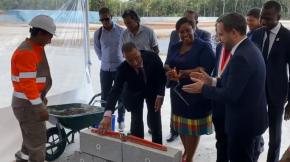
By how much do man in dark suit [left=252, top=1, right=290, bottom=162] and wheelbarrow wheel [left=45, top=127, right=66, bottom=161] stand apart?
6.57 ft

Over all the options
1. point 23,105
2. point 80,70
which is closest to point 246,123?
point 23,105

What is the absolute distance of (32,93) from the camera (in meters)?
2.57

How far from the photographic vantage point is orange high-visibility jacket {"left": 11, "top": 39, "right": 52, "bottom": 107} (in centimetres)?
253

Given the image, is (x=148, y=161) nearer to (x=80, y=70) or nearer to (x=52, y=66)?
(x=52, y=66)

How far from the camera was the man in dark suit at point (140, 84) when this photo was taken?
2.69 meters

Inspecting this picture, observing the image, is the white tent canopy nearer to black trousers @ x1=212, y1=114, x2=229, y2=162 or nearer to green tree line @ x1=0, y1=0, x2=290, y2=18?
green tree line @ x1=0, y1=0, x2=290, y2=18

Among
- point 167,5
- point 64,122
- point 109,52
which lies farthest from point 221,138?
point 167,5

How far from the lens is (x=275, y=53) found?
2.58 meters

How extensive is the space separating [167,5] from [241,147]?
8.84m

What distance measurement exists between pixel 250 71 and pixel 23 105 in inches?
71.2

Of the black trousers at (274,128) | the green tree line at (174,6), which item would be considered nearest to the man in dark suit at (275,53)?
the black trousers at (274,128)

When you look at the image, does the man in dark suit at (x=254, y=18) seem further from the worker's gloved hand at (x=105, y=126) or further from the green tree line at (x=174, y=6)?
the green tree line at (x=174, y=6)

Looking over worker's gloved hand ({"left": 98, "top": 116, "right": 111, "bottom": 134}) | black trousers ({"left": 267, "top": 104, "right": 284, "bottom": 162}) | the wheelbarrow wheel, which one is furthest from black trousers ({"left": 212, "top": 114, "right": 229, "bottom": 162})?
the wheelbarrow wheel

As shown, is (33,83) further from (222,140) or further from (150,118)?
(222,140)
